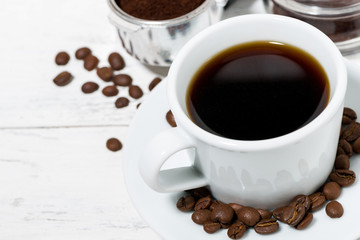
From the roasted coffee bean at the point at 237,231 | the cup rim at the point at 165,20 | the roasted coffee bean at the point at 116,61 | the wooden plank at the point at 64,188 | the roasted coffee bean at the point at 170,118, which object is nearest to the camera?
the roasted coffee bean at the point at 237,231

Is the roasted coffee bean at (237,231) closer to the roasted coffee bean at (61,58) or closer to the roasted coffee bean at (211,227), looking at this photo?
the roasted coffee bean at (211,227)

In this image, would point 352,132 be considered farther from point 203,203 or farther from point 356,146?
point 203,203

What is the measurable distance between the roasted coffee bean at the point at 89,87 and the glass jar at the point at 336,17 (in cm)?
44

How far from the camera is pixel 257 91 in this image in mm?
978

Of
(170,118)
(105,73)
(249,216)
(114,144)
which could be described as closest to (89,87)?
(105,73)

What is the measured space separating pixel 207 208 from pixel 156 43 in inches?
18.2

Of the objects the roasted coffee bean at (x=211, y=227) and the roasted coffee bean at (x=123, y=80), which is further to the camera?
the roasted coffee bean at (x=123, y=80)

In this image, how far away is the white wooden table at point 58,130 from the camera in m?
1.19

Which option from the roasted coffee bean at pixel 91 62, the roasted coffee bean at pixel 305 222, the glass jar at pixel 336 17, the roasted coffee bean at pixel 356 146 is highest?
the roasted coffee bean at pixel 356 146

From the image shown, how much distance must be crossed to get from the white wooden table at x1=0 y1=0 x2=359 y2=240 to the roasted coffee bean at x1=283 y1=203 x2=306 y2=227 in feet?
1.01

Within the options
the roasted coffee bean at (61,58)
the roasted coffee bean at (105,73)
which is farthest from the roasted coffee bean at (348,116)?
the roasted coffee bean at (61,58)

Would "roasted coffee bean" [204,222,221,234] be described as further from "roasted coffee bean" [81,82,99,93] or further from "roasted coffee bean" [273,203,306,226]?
"roasted coffee bean" [81,82,99,93]

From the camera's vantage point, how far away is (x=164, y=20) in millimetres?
1283

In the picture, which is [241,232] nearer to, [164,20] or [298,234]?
[298,234]
